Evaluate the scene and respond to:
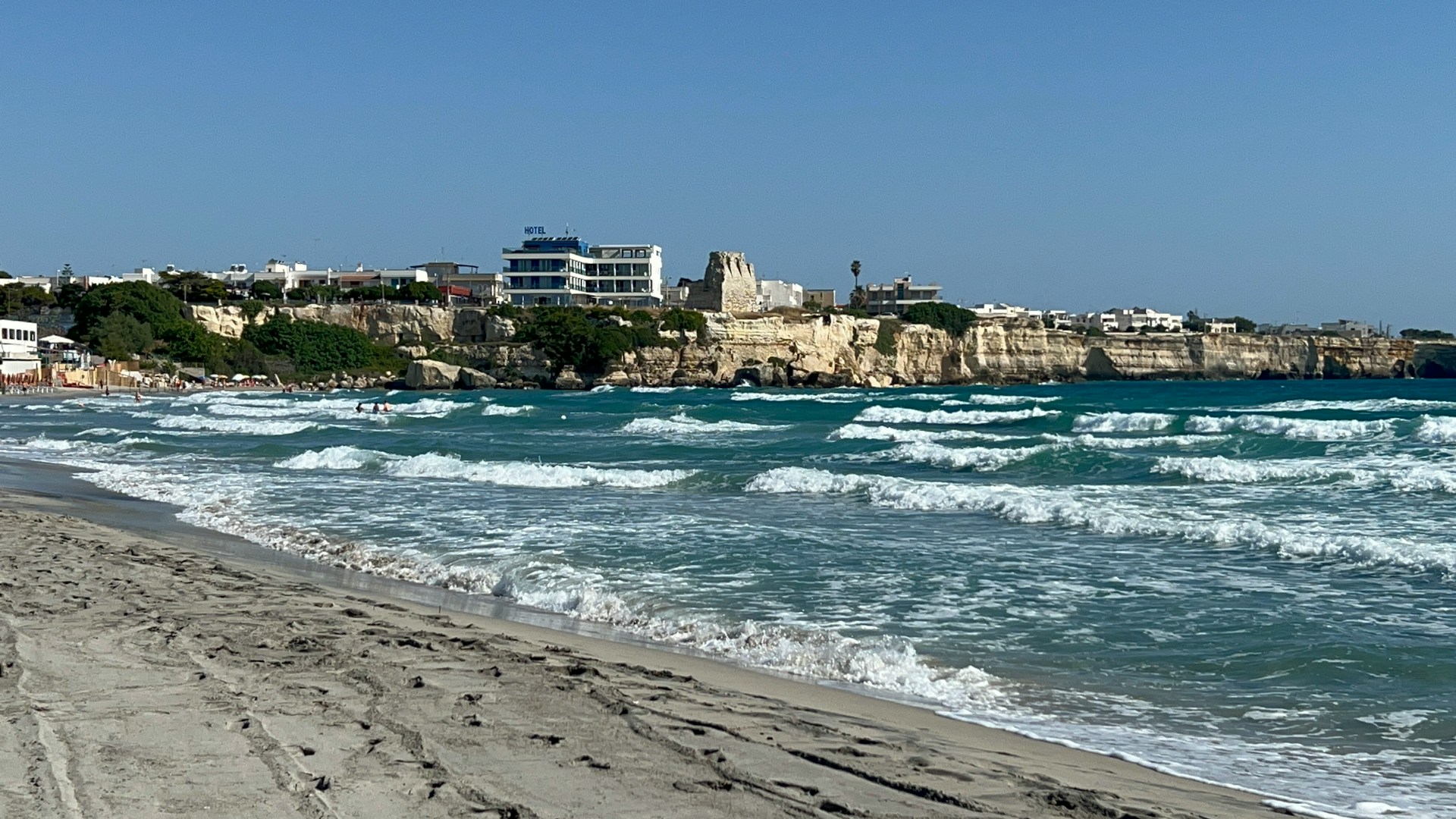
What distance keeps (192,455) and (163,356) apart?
2453 inches

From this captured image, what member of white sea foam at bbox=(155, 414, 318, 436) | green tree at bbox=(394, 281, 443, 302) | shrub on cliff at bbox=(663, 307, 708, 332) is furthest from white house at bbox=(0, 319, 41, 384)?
shrub on cliff at bbox=(663, 307, 708, 332)

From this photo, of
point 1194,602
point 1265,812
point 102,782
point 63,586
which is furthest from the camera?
point 1194,602

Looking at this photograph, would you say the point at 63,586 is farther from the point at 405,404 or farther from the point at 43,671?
the point at 405,404

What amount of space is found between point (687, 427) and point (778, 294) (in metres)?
98.4

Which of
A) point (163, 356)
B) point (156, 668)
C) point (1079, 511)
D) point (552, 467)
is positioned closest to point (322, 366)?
point (163, 356)

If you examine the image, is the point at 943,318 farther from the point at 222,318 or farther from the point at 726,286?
the point at 222,318

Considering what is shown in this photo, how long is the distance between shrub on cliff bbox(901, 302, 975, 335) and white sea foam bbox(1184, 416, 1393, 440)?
66.8m

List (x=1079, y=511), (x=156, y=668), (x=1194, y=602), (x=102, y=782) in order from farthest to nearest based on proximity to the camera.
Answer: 1. (x=1079, y=511)
2. (x=1194, y=602)
3. (x=156, y=668)
4. (x=102, y=782)

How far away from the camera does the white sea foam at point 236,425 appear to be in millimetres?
34656

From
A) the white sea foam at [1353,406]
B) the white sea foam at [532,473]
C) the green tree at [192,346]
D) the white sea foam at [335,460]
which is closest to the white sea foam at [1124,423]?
the white sea foam at [1353,406]

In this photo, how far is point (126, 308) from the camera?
269 feet

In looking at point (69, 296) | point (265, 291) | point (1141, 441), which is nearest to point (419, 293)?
point (265, 291)

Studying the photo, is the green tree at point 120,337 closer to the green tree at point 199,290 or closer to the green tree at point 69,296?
the green tree at point 69,296

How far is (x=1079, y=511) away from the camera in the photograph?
48.1 ft
